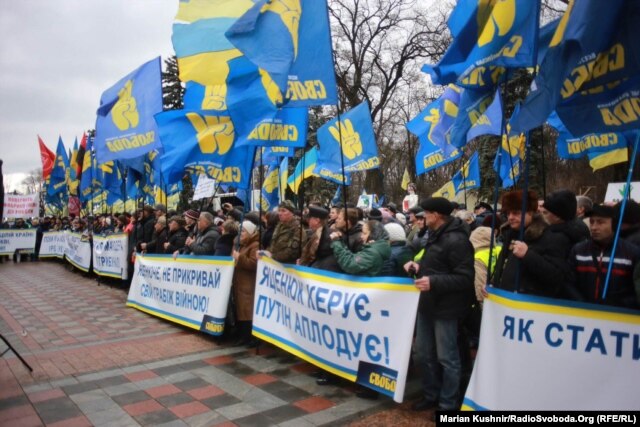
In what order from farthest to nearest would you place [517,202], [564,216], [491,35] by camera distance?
[564,216] < [517,202] < [491,35]

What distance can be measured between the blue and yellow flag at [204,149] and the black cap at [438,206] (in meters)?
3.67

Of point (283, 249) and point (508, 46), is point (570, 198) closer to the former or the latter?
point (508, 46)

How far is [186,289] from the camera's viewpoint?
7.30 meters

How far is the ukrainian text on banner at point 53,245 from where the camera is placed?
17234mm

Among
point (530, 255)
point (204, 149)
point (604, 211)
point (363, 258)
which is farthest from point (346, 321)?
point (204, 149)

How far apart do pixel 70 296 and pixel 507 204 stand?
976 centimetres

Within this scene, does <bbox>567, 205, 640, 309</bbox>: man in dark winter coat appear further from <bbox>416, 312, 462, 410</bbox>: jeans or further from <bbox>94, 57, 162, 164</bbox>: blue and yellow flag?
<bbox>94, 57, 162, 164</bbox>: blue and yellow flag

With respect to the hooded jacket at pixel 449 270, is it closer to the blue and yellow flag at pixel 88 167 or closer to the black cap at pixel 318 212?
the black cap at pixel 318 212

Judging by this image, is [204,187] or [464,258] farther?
[204,187]

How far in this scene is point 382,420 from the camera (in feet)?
13.9

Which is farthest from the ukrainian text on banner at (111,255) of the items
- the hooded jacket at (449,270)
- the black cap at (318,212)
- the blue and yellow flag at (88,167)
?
the hooded jacket at (449,270)

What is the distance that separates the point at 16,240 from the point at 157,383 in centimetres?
1769

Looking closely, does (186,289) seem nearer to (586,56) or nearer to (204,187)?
(204,187)

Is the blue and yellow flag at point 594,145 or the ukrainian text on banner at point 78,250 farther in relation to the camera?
the ukrainian text on banner at point 78,250
